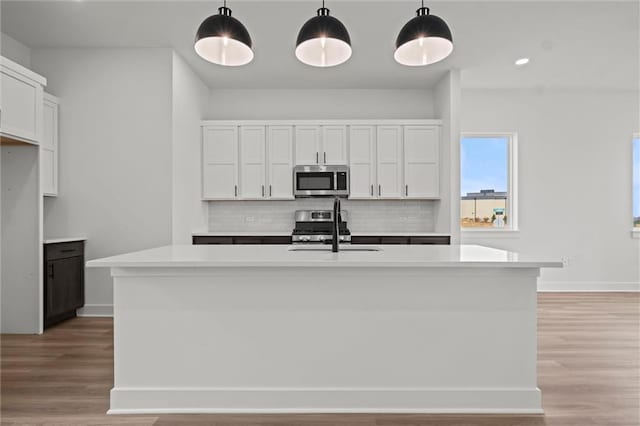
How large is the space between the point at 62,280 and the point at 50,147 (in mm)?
1357

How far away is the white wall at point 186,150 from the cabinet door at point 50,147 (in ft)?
3.90

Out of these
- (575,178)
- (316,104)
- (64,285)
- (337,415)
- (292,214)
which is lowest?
(337,415)

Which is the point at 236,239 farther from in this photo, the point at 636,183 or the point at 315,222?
the point at 636,183

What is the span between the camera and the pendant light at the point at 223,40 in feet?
7.64

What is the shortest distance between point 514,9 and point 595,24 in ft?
3.07

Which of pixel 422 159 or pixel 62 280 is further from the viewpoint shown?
pixel 422 159

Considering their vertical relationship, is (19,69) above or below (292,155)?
above

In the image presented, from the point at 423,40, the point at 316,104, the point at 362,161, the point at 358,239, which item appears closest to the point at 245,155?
the point at 316,104

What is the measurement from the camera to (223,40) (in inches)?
97.3

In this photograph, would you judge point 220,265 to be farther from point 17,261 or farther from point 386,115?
point 386,115

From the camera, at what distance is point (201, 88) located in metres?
5.37

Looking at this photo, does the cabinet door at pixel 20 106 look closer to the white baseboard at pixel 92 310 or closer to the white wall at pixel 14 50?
the white wall at pixel 14 50

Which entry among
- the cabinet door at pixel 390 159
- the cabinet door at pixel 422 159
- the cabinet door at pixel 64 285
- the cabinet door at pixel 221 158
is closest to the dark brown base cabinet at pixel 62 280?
the cabinet door at pixel 64 285

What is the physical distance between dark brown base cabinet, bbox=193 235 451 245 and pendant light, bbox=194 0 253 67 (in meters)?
2.65
